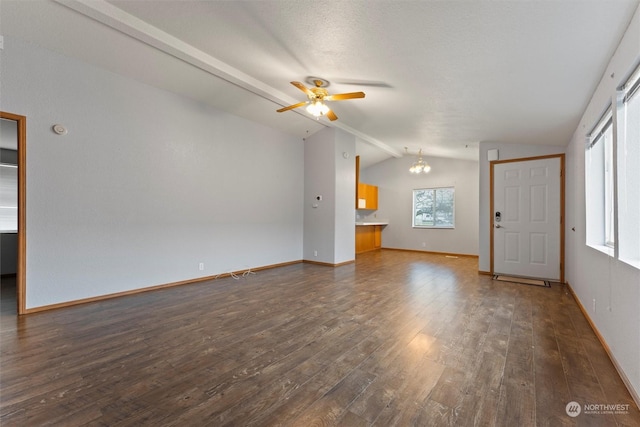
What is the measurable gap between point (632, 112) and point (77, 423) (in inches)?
163

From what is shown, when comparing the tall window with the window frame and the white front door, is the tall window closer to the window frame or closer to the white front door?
the white front door

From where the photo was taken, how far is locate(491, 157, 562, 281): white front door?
4770mm

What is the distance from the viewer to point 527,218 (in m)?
4.99

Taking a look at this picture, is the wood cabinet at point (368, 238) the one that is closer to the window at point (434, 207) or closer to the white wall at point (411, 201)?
the white wall at point (411, 201)

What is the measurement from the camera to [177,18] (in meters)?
2.78

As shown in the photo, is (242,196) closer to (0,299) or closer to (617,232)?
(0,299)

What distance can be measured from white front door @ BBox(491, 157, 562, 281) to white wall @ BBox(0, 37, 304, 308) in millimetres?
4662

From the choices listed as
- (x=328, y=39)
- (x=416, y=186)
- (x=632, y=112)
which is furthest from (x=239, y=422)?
(x=416, y=186)

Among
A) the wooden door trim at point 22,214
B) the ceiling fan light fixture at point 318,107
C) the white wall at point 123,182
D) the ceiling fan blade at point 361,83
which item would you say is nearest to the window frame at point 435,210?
the white wall at point 123,182

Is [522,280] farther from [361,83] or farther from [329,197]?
[361,83]

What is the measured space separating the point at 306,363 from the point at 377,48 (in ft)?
9.57

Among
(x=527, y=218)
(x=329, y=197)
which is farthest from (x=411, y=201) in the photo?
(x=527, y=218)

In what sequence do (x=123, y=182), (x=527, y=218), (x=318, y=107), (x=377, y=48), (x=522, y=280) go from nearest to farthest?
(x=377, y=48)
(x=318, y=107)
(x=123, y=182)
(x=522, y=280)
(x=527, y=218)

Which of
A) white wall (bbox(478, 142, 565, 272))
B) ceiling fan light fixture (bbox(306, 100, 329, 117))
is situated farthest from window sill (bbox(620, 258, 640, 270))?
white wall (bbox(478, 142, 565, 272))
